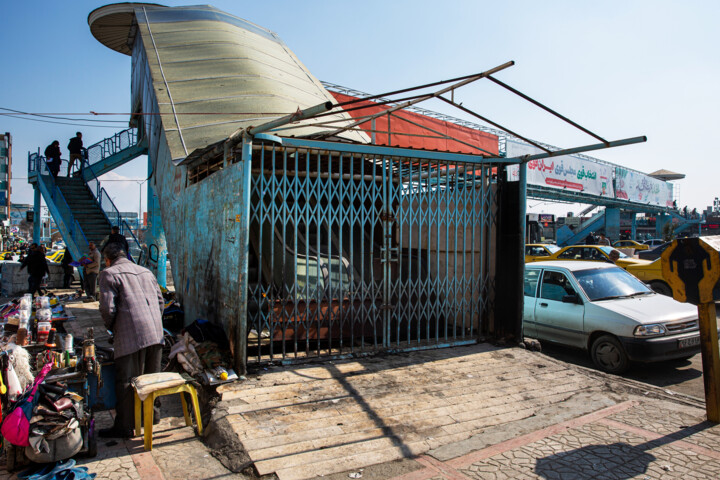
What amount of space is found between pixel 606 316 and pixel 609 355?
585 millimetres

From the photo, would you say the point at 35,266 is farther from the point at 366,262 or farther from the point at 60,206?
the point at 366,262

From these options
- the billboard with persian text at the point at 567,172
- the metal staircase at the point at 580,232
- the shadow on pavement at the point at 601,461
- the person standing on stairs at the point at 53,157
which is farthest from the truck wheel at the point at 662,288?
the metal staircase at the point at 580,232

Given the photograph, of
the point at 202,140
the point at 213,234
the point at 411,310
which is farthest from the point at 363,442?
the point at 202,140

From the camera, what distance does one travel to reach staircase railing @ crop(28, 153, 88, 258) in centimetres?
1380

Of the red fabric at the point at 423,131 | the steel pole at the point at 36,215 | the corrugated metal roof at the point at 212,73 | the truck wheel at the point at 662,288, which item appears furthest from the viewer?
the red fabric at the point at 423,131

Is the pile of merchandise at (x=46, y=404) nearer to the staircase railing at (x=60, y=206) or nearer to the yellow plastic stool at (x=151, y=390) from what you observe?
the yellow plastic stool at (x=151, y=390)

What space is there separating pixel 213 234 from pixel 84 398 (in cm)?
258

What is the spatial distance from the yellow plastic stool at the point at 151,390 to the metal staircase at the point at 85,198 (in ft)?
37.4

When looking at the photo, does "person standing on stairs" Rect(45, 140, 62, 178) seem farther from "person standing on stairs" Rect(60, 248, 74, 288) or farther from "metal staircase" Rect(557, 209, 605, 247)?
"metal staircase" Rect(557, 209, 605, 247)

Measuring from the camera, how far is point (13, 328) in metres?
5.21

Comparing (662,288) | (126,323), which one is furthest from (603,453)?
(662,288)

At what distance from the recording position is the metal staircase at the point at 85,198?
14258 millimetres

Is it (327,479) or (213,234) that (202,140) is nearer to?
(213,234)

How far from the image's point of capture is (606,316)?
22.6 feet
